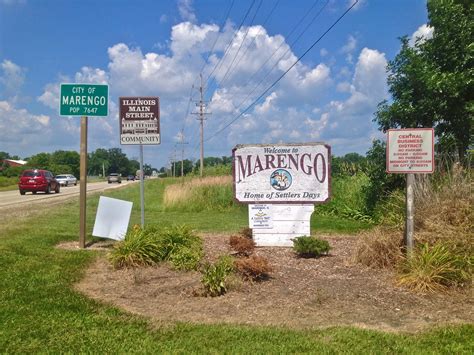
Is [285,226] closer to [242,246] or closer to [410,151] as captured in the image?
[242,246]

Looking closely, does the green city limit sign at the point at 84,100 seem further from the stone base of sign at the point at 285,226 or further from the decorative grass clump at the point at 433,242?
the decorative grass clump at the point at 433,242

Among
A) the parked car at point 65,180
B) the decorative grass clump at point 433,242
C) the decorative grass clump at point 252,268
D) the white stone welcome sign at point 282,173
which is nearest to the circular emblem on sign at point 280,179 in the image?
the white stone welcome sign at point 282,173

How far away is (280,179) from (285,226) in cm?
90

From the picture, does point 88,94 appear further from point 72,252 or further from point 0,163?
point 0,163

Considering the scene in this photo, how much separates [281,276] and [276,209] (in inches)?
106

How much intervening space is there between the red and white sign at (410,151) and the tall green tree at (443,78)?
4.50m

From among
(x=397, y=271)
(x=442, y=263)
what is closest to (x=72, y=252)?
(x=397, y=271)

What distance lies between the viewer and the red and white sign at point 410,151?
7.08 metres

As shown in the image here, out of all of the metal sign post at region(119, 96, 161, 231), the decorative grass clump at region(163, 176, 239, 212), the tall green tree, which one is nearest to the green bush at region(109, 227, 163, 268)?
the metal sign post at region(119, 96, 161, 231)

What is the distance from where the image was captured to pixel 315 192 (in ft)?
31.3

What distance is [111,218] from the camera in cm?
946

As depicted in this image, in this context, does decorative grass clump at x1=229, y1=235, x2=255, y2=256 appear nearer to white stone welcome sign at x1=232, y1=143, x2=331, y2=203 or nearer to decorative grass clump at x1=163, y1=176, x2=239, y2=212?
white stone welcome sign at x1=232, y1=143, x2=331, y2=203

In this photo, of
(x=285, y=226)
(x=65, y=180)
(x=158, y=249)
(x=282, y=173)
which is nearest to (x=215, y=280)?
(x=158, y=249)

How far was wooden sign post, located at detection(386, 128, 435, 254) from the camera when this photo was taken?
7047 mm
